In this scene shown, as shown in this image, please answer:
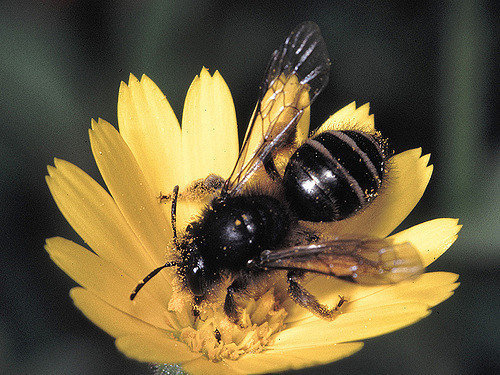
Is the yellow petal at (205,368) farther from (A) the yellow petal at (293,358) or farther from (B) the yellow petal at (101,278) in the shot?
(B) the yellow petal at (101,278)

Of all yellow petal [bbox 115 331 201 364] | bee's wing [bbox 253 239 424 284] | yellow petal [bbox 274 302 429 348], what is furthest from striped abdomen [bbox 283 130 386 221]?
yellow petal [bbox 115 331 201 364]

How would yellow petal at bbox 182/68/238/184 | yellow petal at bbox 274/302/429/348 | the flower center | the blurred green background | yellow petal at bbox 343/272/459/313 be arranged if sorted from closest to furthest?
yellow petal at bbox 274/302/429/348 < yellow petal at bbox 343/272/459/313 < the flower center < yellow petal at bbox 182/68/238/184 < the blurred green background

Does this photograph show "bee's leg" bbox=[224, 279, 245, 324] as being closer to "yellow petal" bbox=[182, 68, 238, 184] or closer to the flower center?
the flower center

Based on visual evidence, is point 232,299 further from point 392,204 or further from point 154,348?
point 392,204

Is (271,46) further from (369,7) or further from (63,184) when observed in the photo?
(63,184)

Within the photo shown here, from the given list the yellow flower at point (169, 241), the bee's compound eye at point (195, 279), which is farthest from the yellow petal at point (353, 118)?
the bee's compound eye at point (195, 279)

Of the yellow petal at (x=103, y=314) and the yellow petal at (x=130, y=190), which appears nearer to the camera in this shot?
the yellow petal at (x=103, y=314)

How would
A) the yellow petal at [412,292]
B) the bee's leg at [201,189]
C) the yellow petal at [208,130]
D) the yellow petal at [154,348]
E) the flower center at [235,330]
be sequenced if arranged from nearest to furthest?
the yellow petal at [154,348]
the yellow petal at [412,292]
the flower center at [235,330]
the bee's leg at [201,189]
the yellow petal at [208,130]

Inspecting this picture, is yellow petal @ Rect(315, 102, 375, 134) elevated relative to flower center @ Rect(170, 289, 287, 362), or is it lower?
elevated
